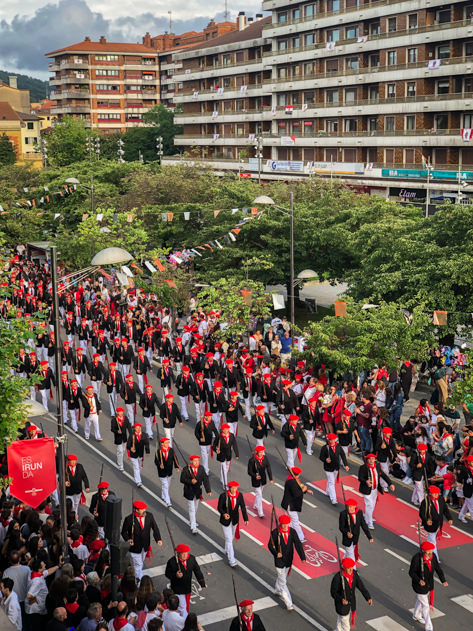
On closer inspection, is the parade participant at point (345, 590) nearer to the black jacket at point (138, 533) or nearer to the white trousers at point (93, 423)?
the black jacket at point (138, 533)

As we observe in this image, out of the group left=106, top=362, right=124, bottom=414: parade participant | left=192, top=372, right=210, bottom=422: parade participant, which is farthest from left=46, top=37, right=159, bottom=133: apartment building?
left=192, top=372, right=210, bottom=422: parade participant

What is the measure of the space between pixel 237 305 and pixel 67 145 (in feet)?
178

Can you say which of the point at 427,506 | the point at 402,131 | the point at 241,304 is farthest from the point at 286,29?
the point at 427,506

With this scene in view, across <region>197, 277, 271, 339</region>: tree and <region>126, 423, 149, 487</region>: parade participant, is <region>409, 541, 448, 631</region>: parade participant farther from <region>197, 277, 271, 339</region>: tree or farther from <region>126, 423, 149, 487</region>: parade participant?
<region>197, 277, 271, 339</region>: tree

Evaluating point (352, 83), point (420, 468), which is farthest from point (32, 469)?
point (352, 83)

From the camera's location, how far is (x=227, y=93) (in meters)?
78.9

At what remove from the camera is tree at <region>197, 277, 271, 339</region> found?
90.8 feet

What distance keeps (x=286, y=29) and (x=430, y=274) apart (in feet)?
155

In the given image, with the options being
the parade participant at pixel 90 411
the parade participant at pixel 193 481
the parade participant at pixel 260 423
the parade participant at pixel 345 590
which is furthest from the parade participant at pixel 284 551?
the parade participant at pixel 90 411

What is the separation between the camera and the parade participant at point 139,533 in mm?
13508

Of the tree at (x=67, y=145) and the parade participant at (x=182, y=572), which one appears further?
the tree at (x=67, y=145)

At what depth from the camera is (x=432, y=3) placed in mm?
51938

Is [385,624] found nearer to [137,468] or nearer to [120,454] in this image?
[137,468]

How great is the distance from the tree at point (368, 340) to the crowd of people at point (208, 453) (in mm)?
581
